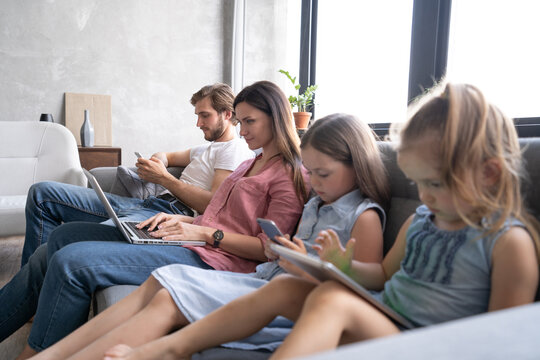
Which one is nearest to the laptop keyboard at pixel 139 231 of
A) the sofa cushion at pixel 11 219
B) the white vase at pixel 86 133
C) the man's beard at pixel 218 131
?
the man's beard at pixel 218 131

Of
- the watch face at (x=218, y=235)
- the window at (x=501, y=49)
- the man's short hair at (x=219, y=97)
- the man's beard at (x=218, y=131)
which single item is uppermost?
the window at (x=501, y=49)

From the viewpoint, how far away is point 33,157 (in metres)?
2.99

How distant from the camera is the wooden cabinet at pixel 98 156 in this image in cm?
349

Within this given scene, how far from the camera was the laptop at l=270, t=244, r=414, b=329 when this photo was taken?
693 mm

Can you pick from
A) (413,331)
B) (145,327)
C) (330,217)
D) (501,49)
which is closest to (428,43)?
(501,49)

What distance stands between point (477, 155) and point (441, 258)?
20cm

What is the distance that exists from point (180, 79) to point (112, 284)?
3.29m

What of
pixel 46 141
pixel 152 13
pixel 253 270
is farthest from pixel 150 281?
pixel 152 13

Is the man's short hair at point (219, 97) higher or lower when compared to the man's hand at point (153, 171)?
higher

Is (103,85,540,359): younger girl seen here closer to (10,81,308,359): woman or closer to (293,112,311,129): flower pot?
(10,81,308,359): woman

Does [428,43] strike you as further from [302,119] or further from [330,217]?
[330,217]

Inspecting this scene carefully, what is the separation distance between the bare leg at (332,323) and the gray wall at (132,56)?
12.0 ft

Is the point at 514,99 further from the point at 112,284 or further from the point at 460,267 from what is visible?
the point at 112,284

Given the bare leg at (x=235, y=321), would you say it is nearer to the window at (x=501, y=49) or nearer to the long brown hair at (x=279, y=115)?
the long brown hair at (x=279, y=115)
